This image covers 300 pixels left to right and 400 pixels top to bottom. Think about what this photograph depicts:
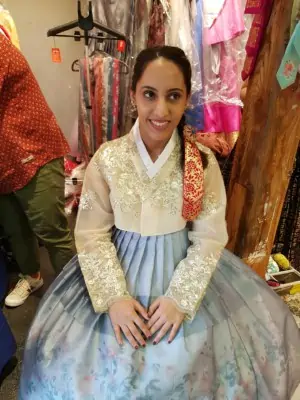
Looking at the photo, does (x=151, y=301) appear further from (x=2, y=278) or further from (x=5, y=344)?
(x=2, y=278)

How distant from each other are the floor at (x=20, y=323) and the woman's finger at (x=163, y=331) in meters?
0.66

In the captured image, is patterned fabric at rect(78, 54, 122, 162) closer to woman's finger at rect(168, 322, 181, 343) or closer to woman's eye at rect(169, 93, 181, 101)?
woman's eye at rect(169, 93, 181, 101)

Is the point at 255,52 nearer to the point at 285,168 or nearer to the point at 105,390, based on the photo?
the point at 285,168

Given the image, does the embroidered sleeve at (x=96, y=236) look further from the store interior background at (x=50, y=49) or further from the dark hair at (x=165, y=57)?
the store interior background at (x=50, y=49)

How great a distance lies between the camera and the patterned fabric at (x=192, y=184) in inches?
39.1

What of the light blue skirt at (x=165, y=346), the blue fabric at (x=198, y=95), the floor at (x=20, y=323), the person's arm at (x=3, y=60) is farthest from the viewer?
the blue fabric at (x=198, y=95)

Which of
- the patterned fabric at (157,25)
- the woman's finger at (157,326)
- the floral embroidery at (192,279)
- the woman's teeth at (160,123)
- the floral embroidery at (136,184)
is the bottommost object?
the woman's finger at (157,326)

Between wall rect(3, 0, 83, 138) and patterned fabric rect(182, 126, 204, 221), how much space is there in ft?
6.80

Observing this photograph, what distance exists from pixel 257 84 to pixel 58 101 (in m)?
1.92

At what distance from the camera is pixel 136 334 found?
85cm

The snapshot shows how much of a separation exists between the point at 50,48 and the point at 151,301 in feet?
7.61

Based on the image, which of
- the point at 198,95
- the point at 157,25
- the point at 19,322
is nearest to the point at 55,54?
the point at 157,25

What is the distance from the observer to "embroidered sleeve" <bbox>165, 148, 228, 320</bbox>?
94 centimetres

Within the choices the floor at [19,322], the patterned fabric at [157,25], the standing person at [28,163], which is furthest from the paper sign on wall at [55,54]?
the floor at [19,322]
